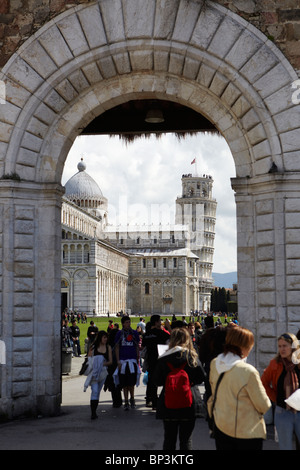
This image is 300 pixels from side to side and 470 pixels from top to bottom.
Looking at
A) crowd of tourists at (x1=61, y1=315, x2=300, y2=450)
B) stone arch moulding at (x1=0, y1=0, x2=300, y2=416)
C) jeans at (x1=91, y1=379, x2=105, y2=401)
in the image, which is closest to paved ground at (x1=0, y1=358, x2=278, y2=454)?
jeans at (x1=91, y1=379, x2=105, y2=401)

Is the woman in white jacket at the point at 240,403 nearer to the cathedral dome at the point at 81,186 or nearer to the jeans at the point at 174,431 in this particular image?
the jeans at the point at 174,431

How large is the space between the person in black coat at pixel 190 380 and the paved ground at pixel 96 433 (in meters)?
0.94

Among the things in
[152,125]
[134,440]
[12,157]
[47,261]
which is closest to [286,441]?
[134,440]

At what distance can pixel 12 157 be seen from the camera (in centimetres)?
1024

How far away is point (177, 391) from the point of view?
20.5 ft

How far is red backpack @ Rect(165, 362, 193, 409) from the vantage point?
20.4 feet

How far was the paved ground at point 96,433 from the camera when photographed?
26.2ft

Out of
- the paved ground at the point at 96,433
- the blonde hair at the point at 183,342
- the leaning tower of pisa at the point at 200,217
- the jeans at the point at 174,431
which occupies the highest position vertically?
the leaning tower of pisa at the point at 200,217

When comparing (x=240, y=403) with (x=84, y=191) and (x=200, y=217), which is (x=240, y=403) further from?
(x=200, y=217)

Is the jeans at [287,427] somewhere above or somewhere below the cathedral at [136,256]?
below

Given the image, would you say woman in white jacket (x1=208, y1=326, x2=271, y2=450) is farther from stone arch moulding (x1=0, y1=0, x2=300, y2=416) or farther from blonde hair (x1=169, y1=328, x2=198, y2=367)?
stone arch moulding (x1=0, y1=0, x2=300, y2=416)

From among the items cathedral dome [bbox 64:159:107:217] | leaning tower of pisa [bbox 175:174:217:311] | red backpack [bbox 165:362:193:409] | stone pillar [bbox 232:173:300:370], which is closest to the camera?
red backpack [bbox 165:362:193:409]

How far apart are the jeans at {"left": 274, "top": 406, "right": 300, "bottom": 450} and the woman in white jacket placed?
993 mm

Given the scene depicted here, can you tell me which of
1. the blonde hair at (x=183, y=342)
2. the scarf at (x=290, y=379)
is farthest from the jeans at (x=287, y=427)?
the blonde hair at (x=183, y=342)
